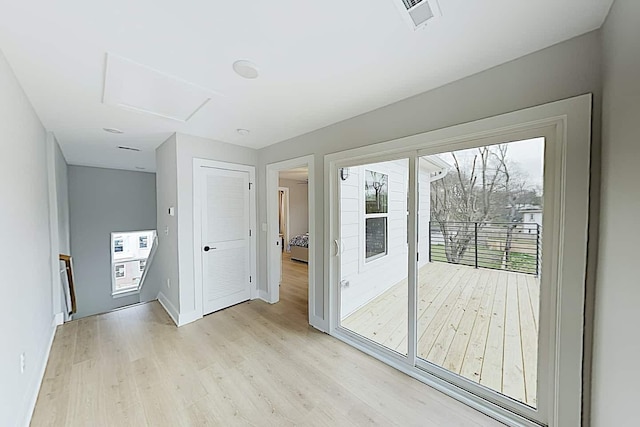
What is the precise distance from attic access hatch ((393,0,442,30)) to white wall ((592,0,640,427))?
748 mm

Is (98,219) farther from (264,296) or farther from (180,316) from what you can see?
(264,296)

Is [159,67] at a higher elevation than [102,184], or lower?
higher

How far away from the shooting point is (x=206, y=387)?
2.03 m

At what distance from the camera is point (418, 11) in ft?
3.97

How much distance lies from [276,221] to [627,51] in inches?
140

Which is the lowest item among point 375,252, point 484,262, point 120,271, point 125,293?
point 125,293

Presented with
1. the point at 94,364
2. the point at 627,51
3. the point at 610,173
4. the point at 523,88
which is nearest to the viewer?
the point at 627,51

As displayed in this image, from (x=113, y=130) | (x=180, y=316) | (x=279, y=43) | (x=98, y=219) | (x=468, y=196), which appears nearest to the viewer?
(x=279, y=43)

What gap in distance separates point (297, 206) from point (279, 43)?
7339mm

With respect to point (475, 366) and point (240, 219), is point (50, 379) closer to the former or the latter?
point (240, 219)

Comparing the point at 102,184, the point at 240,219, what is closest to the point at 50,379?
the point at 240,219

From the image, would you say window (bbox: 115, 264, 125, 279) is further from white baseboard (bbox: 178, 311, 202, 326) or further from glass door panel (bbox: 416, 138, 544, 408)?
glass door panel (bbox: 416, 138, 544, 408)

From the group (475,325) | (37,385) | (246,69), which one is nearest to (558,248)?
(475,325)

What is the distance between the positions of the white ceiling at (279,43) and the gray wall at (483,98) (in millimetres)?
75
